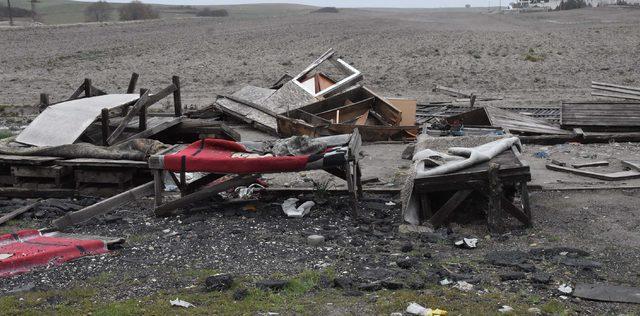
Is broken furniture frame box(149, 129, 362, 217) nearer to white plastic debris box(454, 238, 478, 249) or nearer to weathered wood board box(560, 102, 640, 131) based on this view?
white plastic debris box(454, 238, 478, 249)

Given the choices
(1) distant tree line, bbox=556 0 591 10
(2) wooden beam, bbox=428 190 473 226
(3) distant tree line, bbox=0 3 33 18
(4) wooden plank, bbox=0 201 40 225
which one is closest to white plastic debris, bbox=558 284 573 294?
(2) wooden beam, bbox=428 190 473 226

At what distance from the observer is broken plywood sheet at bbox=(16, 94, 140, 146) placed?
1043 centimetres

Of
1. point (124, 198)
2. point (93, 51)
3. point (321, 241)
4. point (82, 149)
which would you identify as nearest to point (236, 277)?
point (321, 241)

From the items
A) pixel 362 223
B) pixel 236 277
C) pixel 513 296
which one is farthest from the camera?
pixel 362 223

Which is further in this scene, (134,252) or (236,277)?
(134,252)

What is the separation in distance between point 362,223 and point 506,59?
18.7m

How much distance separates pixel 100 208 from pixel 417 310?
14.0 ft

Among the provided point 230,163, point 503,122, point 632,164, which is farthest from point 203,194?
point 503,122

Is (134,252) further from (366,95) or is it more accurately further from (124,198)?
(366,95)

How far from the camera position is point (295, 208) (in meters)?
8.55

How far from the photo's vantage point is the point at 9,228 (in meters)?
8.54

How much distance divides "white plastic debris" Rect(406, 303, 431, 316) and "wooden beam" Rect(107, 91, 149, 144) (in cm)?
601

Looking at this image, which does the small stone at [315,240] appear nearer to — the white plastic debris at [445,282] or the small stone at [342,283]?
the small stone at [342,283]

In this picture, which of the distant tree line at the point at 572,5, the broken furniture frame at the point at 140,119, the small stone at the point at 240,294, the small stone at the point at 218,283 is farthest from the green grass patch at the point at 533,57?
the distant tree line at the point at 572,5
